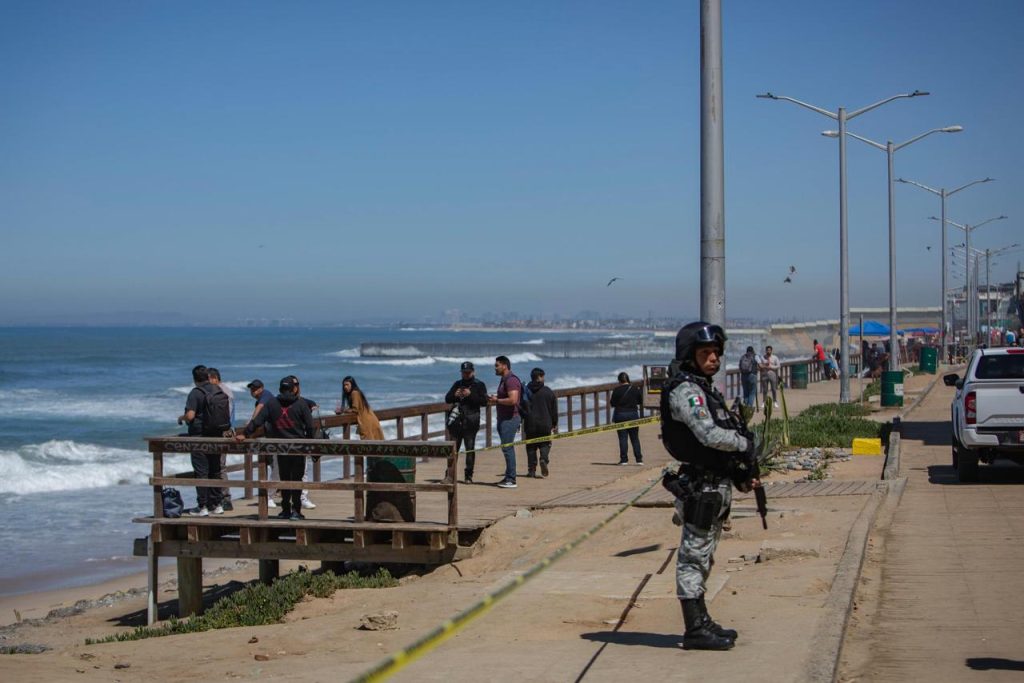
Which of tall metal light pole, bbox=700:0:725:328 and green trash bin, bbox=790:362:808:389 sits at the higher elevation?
tall metal light pole, bbox=700:0:725:328

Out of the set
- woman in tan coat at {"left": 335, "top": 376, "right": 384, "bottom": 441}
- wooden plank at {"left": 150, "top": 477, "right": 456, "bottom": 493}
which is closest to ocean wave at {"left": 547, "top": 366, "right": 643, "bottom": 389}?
woman in tan coat at {"left": 335, "top": 376, "right": 384, "bottom": 441}

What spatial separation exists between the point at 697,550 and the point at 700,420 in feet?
2.39

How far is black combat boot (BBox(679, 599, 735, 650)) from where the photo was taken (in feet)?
21.9

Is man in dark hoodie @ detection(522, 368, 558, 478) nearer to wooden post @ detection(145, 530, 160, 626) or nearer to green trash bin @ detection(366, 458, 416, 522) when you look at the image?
green trash bin @ detection(366, 458, 416, 522)

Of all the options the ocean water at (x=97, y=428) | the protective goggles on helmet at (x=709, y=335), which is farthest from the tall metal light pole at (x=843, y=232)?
the protective goggles on helmet at (x=709, y=335)

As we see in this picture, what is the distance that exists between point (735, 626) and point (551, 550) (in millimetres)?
4208

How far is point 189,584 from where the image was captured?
13.4m

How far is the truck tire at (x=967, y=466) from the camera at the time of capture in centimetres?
1497

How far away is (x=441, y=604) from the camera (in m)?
9.45

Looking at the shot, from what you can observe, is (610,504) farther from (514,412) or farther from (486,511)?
(514,412)

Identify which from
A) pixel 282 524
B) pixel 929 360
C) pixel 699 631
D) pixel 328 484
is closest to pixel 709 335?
pixel 699 631

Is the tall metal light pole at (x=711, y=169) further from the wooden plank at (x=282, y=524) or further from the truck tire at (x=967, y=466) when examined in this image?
the truck tire at (x=967, y=466)

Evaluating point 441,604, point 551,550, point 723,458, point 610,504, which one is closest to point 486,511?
point 610,504

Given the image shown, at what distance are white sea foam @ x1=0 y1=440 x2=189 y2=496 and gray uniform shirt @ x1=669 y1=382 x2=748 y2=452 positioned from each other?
22.0 m
